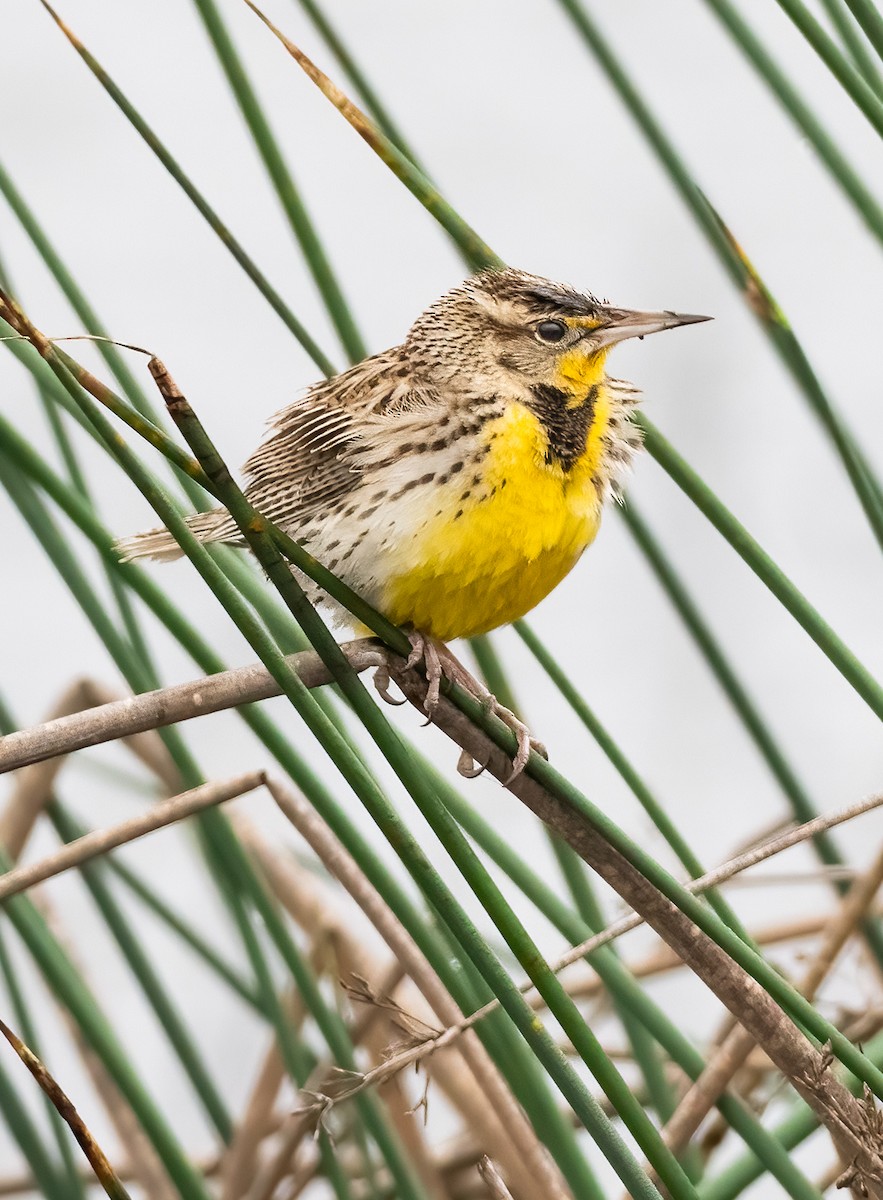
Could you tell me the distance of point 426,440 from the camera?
4.82 feet

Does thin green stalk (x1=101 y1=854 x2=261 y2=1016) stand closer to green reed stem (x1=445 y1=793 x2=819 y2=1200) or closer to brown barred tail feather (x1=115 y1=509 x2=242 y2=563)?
brown barred tail feather (x1=115 y1=509 x2=242 y2=563)

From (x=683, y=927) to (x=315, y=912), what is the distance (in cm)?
105

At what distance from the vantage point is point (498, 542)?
4.55 feet

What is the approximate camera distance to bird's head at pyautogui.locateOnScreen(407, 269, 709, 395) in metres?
1.55

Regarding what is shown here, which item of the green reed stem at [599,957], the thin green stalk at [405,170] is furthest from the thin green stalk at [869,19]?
the green reed stem at [599,957]

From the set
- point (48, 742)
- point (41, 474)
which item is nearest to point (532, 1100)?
point (48, 742)

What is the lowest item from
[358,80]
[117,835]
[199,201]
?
[117,835]

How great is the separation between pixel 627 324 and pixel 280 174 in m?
0.39

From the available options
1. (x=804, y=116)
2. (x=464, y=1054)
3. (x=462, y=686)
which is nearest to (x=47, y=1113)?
(x=464, y=1054)

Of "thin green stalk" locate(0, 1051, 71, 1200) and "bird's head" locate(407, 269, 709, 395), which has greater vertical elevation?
"bird's head" locate(407, 269, 709, 395)

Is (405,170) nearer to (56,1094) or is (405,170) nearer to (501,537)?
(501,537)

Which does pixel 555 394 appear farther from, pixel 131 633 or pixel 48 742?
pixel 48 742

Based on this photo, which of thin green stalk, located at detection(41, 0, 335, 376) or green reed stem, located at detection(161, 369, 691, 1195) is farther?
thin green stalk, located at detection(41, 0, 335, 376)

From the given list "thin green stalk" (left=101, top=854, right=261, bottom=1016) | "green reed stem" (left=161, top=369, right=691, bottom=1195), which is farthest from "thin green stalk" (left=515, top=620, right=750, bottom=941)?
"thin green stalk" (left=101, top=854, right=261, bottom=1016)
